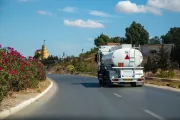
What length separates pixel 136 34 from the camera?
10769 cm

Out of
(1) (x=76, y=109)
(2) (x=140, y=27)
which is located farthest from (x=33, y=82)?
(2) (x=140, y=27)

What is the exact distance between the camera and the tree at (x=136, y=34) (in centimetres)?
10727

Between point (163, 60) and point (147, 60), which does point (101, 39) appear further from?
point (163, 60)

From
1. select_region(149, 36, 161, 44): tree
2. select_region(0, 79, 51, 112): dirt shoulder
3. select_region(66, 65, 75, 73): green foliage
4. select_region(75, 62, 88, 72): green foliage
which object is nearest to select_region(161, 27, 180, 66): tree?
select_region(149, 36, 161, 44): tree

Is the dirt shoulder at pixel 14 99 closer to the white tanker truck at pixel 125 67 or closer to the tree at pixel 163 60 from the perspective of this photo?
the white tanker truck at pixel 125 67

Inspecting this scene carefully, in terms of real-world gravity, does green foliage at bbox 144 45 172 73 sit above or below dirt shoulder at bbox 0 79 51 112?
above

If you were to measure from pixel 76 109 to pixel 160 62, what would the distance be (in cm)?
3884

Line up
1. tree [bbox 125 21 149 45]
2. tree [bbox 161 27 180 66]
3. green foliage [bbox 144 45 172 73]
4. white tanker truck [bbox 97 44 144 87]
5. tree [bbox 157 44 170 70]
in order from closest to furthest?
white tanker truck [bbox 97 44 144 87]
tree [bbox 157 44 170 70]
green foliage [bbox 144 45 172 73]
tree [bbox 161 27 180 66]
tree [bbox 125 21 149 45]

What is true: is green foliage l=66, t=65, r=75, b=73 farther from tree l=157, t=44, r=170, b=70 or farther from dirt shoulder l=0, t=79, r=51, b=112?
dirt shoulder l=0, t=79, r=51, b=112

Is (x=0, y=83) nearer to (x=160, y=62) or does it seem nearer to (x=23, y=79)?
(x=23, y=79)

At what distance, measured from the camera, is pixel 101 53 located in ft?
113

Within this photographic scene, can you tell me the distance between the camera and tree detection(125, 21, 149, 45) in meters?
107

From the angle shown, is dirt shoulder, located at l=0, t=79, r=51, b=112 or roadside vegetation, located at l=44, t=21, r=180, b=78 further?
roadside vegetation, located at l=44, t=21, r=180, b=78

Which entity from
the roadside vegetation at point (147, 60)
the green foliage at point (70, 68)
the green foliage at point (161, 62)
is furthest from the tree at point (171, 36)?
the green foliage at point (161, 62)
